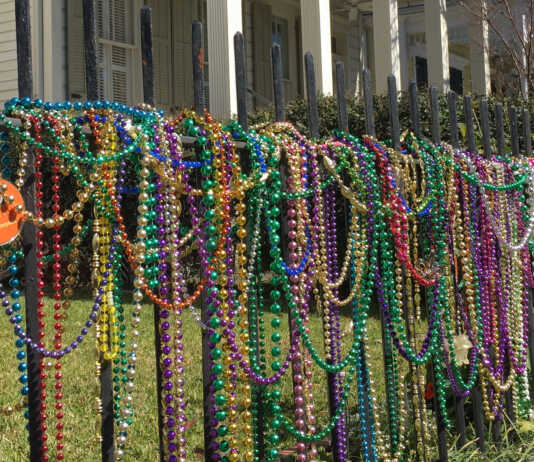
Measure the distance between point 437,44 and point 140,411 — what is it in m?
9.09

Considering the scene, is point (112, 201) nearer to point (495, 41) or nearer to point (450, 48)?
point (495, 41)

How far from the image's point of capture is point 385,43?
10617mm

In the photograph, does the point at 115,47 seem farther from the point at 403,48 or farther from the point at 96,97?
the point at 96,97

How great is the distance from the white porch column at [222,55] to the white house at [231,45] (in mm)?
12

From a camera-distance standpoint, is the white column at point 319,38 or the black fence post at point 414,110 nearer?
the black fence post at point 414,110

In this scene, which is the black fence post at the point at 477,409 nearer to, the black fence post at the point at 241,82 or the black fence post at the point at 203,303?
the black fence post at the point at 241,82

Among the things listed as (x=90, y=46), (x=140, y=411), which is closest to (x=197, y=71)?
(x=90, y=46)

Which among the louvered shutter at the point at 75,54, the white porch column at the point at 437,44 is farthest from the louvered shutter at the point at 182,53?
the white porch column at the point at 437,44

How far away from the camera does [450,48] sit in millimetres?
16109

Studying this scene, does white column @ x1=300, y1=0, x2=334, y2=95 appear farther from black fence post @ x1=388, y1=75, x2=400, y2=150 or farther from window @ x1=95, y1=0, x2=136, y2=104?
black fence post @ x1=388, y1=75, x2=400, y2=150

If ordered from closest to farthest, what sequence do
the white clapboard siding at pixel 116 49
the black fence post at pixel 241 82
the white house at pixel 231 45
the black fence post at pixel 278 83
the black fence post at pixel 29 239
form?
the black fence post at pixel 29 239
the black fence post at pixel 241 82
the black fence post at pixel 278 83
the white house at pixel 231 45
the white clapboard siding at pixel 116 49

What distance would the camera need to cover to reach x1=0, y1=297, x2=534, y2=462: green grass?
10.5 feet

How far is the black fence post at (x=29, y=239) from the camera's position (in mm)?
1672

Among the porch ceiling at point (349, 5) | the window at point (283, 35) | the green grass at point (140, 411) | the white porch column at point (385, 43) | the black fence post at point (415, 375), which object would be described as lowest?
the green grass at point (140, 411)
